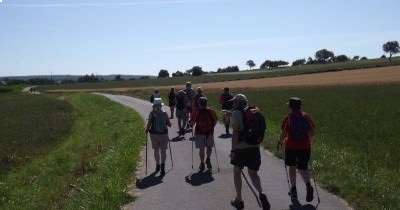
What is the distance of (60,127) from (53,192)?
1716 cm

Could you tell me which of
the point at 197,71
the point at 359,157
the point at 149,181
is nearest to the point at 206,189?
the point at 149,181

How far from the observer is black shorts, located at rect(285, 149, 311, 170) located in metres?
9.16

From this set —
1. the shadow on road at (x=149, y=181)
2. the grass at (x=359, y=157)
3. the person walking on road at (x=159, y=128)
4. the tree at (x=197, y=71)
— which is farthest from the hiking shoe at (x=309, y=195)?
the tree at (x=197, y=71)

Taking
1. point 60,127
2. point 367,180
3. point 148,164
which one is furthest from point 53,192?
point 60,127

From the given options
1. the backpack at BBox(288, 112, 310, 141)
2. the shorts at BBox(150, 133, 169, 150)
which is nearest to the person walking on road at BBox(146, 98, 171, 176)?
the shorts at BBox(150, 133, 169, 150)

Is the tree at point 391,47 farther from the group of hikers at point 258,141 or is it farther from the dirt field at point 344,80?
the group of hikers at point 258,141

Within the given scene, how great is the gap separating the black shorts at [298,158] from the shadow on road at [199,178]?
8.11 ft

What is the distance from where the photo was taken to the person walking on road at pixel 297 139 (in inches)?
355

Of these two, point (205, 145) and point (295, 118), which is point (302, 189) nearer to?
point (295, 118)

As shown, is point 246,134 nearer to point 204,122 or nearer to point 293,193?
point 293,193

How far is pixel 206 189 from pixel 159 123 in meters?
2.49

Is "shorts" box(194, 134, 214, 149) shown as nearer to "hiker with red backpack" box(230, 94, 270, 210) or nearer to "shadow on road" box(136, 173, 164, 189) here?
"shadow on road" box(136, 173, 164, 189)

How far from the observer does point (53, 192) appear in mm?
12352

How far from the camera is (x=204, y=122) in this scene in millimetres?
12461
